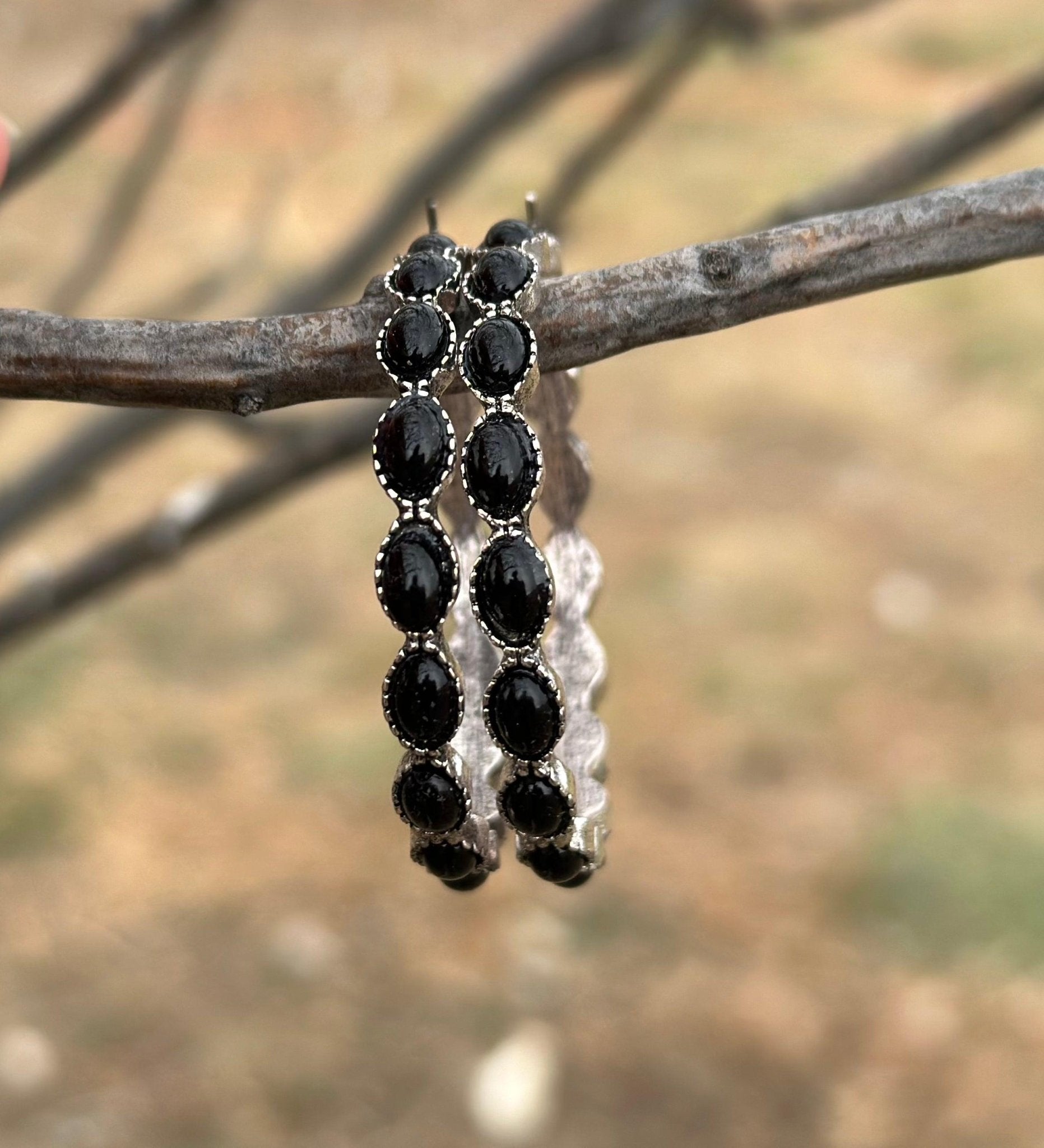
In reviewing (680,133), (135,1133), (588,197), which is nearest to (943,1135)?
(135,1133)

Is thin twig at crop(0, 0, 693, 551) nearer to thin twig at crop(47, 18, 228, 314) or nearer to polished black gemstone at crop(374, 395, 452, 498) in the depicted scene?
thin twig at crop(47, 18, 228, 314)

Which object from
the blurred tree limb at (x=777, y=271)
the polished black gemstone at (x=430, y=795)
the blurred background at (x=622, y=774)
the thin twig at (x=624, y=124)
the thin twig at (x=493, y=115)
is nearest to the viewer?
the blurred tree limb at (x=777, y=271)

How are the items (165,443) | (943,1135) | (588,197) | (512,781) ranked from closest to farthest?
(512,781) < (943,1135) < (165,443) < (588,197)

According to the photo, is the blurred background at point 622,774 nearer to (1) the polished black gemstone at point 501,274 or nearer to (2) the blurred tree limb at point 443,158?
(2) the blurred tree limb at point 443,158

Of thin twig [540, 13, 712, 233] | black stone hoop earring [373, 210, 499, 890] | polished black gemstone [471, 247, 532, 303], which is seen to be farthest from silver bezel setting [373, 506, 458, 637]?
thin twig [540, 13, 712, 233]

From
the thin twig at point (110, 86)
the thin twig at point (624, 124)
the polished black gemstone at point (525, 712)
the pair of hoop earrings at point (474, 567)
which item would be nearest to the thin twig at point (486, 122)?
the thin twig at point (624, 124)

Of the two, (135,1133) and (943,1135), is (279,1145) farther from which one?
(943,1135)
